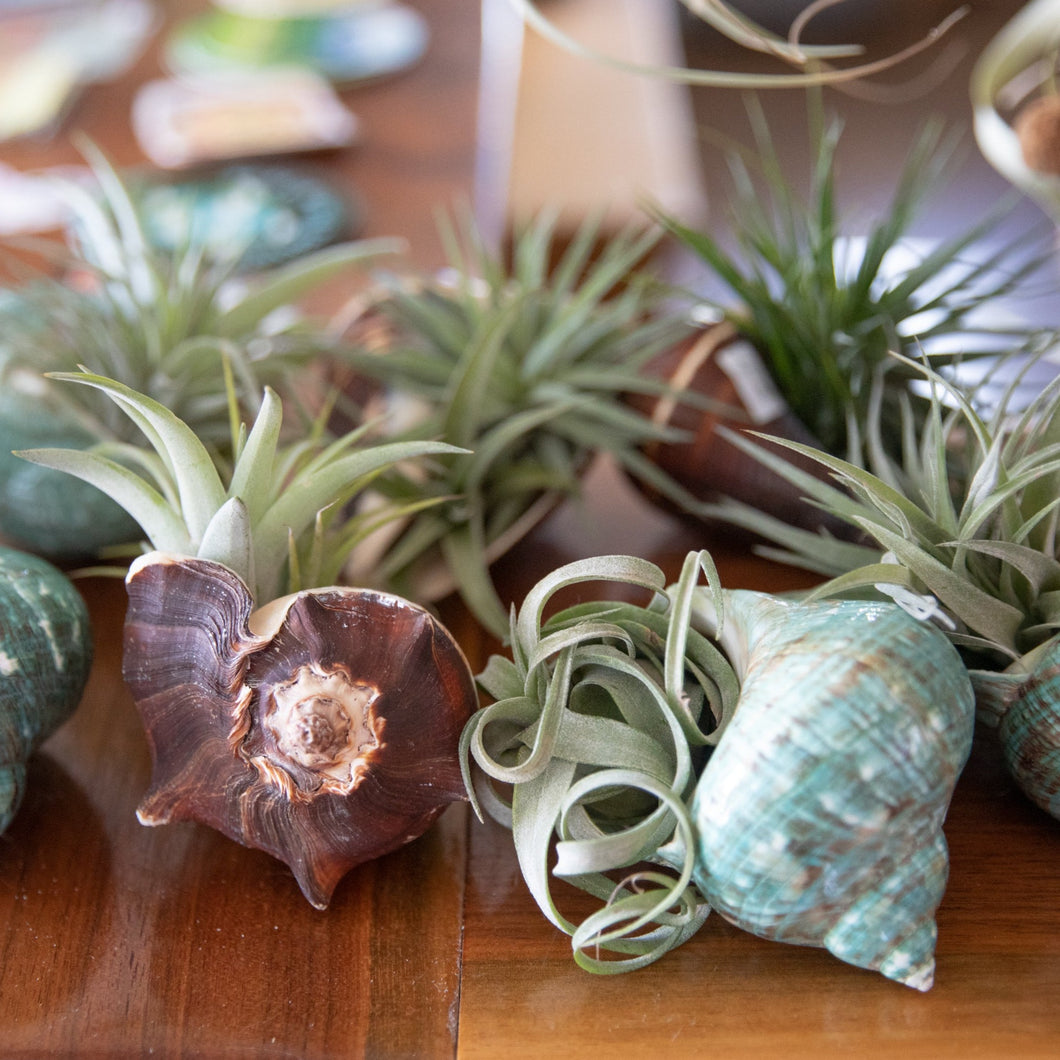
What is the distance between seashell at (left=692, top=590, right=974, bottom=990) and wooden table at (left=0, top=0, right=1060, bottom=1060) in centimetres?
3

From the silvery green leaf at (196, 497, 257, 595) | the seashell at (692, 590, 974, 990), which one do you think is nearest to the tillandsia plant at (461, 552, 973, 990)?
the seashell at (692, 590, 974, 990)

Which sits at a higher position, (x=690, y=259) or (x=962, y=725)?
(x=962, y=725)

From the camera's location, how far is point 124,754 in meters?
0.58

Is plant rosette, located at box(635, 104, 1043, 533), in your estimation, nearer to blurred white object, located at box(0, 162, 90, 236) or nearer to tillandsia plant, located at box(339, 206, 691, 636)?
tillandsia plant, located at box(339, 206, 691, 636)

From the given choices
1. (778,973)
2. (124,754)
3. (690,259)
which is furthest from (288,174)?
(778,973)

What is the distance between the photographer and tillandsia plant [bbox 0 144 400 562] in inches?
25.0

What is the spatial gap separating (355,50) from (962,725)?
4.09ft

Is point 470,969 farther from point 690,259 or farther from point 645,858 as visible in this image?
point 690,259

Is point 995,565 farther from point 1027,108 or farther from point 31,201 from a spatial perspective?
point 31,201

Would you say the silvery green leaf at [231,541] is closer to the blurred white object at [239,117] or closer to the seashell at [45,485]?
the seashell at [45,485]

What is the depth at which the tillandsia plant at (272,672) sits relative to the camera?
443mm

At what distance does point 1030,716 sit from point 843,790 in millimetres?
121

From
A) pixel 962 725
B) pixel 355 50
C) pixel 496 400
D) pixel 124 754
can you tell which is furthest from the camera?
pixel 355 50

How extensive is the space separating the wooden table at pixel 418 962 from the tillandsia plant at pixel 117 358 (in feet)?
0.50
